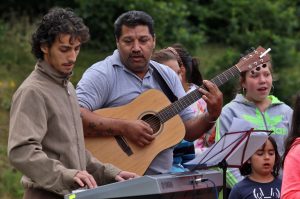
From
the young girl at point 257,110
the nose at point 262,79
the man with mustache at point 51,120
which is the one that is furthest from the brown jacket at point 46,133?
the nose at point 262,79

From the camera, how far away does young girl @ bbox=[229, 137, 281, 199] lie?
655cm

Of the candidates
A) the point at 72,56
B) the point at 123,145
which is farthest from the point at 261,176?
the point at 72,56

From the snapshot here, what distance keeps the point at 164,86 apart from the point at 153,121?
273 mm

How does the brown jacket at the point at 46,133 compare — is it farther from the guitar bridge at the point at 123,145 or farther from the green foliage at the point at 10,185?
the green foliage at the point at 10,185

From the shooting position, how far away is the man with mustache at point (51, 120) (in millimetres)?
4891

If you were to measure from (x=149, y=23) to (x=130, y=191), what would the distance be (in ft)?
5.99

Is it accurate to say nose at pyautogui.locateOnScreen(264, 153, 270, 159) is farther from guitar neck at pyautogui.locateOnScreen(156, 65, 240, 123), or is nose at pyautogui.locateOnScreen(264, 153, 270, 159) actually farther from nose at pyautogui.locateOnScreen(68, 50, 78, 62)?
nose at pyautogui.locateOnScreen(68, 50, 78, 62)

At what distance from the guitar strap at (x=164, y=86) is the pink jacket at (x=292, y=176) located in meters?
1.78

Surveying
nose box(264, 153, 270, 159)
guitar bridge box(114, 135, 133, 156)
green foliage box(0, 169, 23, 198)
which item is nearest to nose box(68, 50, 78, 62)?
guitar bridge box(114, 135, 133, 156)

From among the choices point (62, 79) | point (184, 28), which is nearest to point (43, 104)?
point (62, 79)

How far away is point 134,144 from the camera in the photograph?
6402 mm

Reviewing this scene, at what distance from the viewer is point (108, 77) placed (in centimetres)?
639

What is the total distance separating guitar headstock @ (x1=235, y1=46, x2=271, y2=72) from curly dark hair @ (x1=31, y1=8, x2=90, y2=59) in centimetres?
174

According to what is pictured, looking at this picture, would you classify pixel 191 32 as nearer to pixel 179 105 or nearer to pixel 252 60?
pixel 252 60
